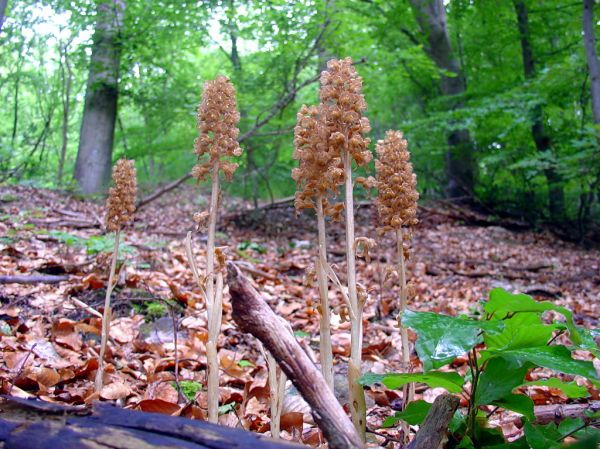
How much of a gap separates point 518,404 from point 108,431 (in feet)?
3.69

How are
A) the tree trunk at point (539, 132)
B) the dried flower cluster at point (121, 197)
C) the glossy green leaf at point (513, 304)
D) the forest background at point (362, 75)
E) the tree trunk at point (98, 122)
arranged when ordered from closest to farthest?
the glossy green leaf at point (513, 304) < the dried flower cluster at point (121, 197) < the forest background at point (362, 75) < the tree trunk at point (98, 122) < the tree trunk at point (539, 132)

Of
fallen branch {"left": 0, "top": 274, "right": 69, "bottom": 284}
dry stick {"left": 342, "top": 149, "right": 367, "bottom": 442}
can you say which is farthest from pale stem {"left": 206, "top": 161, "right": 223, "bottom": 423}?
fallen branch {"left": 0, "top": 274, "right": 69, "bottom": 284}

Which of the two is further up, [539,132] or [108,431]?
[539,132]

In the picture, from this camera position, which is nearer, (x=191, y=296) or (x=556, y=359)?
(x=556, y=359)

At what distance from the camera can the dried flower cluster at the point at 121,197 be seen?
7.69 ft

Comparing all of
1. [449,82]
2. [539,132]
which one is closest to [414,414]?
[539,132]

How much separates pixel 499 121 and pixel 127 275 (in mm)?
8504

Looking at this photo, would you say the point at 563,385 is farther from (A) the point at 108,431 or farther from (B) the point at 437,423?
(A) the point at 108,431

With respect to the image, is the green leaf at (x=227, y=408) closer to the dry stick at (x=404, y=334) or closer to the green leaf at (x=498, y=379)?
the dry stick at (x=404, y=334)

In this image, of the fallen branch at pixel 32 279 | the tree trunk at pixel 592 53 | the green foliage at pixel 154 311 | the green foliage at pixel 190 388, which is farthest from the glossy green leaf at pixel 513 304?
the tree trunk at pixel 592 53

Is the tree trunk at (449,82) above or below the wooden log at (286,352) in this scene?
above

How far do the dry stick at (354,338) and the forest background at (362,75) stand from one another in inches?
168

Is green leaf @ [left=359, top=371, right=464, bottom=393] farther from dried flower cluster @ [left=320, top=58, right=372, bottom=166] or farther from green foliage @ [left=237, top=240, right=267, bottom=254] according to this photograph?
green foliage @ [left=237, top=240, right=267, bottom=254]

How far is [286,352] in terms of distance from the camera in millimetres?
1221
